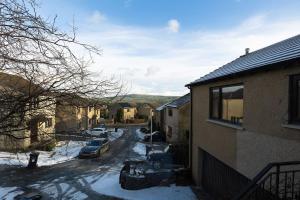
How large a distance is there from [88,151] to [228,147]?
2169 centimetres

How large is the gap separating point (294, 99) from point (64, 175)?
62.5 feet

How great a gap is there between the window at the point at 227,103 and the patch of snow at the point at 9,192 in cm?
1115

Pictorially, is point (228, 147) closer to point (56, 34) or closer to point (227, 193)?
point (227, 193)

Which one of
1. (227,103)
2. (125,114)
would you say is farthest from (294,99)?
(125,114)

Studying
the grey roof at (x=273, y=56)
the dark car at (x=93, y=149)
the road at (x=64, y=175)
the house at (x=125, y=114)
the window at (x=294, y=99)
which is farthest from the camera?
the house at (x=125, y=114)

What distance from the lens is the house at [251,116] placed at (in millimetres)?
7863

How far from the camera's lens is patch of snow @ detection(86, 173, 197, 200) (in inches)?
635

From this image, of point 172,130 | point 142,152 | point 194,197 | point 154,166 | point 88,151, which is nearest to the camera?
point 194,197

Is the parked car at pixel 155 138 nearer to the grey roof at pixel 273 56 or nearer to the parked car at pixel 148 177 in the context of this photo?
the parked car at pixel 148 177

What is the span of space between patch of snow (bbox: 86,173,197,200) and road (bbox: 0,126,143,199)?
564 millimetres

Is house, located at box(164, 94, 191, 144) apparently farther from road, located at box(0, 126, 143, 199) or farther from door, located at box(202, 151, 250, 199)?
door, located at box(202, 151, 250, 199)

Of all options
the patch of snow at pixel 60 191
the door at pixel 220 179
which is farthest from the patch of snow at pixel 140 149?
the door at pixel 220 179

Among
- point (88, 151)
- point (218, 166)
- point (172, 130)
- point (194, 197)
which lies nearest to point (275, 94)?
point (218, 166)

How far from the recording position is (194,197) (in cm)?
1557
